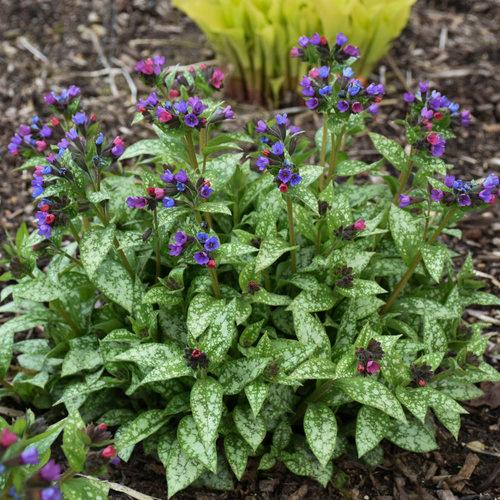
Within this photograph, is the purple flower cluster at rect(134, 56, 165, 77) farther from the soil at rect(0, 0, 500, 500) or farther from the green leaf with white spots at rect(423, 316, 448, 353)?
the green leaf with white spots at rect(423, 316, 448, 353)

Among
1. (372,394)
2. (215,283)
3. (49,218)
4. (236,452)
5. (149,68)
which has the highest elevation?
(149,68)

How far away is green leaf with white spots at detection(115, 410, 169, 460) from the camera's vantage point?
9.70 ft

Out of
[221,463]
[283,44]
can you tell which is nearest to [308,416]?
[221,463]

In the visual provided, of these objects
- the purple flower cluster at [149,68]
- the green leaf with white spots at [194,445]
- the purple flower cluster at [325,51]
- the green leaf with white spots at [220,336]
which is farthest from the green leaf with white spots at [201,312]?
the purple flower cluster at [325,51]

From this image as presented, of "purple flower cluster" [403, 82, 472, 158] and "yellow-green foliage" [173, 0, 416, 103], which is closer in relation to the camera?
"purple flower cluster" [403, 82, 472, 158]

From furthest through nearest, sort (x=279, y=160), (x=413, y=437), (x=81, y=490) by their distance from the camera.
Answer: (x=413, y=437), (x=279, y=160), (x=81, y=490)

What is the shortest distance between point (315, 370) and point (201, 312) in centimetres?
56

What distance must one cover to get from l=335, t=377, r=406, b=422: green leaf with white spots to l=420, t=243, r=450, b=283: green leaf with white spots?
56 cm

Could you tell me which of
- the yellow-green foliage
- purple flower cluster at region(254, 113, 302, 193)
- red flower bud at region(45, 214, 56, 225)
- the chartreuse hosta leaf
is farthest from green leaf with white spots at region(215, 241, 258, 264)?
the yellow-green foliage

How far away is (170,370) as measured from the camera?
2.77 m

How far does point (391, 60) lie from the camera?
6.06 meters

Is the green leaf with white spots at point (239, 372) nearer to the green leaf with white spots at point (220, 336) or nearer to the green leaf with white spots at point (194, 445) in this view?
the green leaf with white spots at point (220, 336)

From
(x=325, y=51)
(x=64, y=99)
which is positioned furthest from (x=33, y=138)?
(x=325, y=51)

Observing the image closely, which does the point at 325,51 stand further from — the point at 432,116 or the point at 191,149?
the point at 191,149
